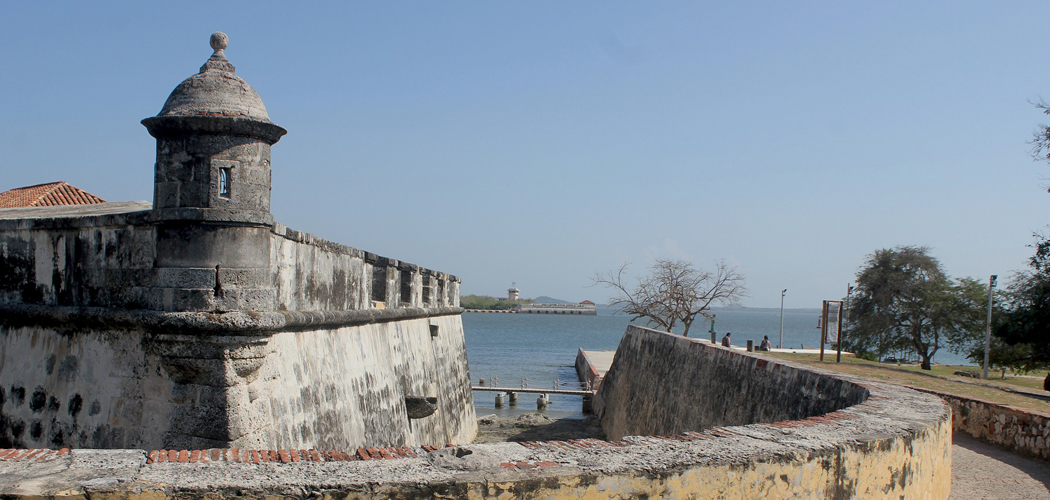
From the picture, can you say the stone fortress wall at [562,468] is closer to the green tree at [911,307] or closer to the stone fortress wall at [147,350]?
the stone fortress wall at [147,350]

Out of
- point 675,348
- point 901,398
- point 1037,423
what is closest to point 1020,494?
point 901,398

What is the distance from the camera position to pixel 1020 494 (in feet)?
20.8

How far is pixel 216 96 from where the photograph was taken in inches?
258

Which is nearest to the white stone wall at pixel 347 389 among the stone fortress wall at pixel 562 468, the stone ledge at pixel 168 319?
the stone ledge at pixel 168 319

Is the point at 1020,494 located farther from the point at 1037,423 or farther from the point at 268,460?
the point at 268,460

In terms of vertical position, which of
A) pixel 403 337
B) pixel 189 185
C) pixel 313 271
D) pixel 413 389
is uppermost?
pixel 189 185

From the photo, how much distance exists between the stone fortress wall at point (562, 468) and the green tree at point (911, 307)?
34.3 m

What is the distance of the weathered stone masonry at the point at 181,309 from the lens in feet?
20.2

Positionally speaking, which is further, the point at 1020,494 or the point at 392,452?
the point at 1020,494

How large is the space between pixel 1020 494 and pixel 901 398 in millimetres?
1141

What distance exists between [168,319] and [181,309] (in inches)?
5.1

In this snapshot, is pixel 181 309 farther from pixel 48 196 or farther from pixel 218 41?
pixel 48 196

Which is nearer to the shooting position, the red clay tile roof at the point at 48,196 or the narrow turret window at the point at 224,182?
the narrow turret window at the point at 224,182

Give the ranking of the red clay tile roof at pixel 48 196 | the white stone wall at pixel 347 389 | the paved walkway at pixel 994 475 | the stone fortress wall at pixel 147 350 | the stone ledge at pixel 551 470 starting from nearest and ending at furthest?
the stone ledge at pixel 551 470 → the stone fortress wall at pixel 147 350 → the paved walkway at pixel 994 475 → the white stone wall at pixel 347 389 → the red clay tile roof at pixel 48 196
